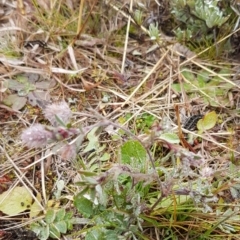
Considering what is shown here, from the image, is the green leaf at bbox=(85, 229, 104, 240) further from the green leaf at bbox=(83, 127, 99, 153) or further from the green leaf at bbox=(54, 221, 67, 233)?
the green leaf at bbox=(83, 127, 99, 153)

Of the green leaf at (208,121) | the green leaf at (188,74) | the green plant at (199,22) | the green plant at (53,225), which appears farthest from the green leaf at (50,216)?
the green plant at (199,22)

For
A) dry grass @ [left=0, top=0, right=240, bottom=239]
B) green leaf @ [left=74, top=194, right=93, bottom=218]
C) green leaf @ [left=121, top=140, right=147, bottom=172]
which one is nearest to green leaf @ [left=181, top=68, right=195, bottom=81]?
dry grass @ [left=0, top=0, right=240, bottom=239]

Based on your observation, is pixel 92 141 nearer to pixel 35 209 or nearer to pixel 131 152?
pixel 131 152

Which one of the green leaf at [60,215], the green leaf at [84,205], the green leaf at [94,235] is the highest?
the green leaf at [84,205]

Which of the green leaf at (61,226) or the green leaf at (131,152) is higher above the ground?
the green leaf at (131,152)

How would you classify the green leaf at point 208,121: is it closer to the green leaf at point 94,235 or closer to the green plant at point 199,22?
the green plant at point 199,22
